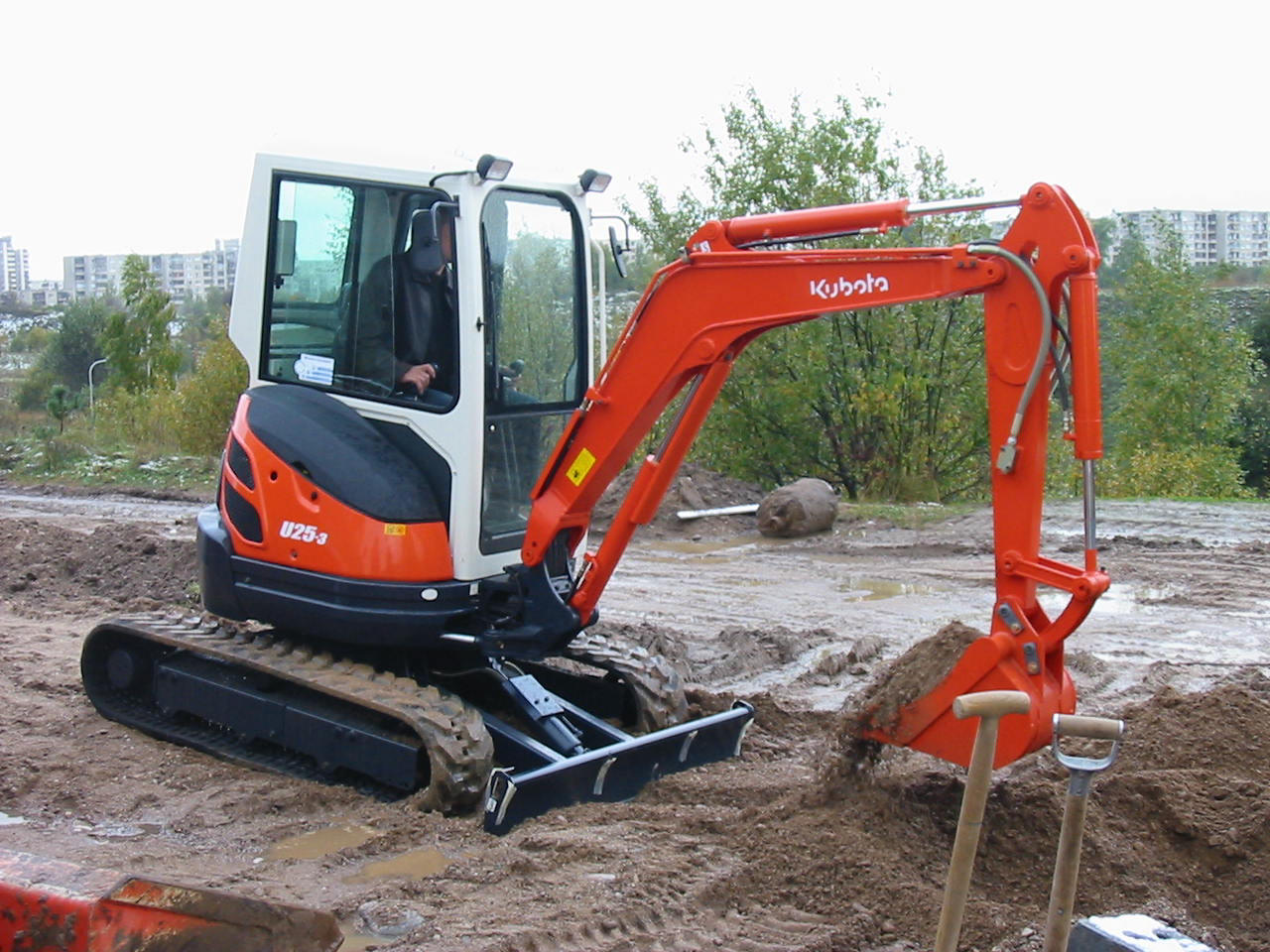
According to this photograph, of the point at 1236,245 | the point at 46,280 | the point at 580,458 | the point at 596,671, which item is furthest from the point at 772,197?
the point at 46,280

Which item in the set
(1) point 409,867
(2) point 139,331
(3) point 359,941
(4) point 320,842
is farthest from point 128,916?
(2) point 139,331

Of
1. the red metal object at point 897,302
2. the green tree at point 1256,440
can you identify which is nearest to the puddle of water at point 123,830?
the red metal object at point 897,302

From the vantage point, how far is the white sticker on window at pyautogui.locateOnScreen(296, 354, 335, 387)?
5.80 m

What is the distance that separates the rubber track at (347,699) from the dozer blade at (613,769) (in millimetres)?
186

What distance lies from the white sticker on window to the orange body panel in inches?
13.8

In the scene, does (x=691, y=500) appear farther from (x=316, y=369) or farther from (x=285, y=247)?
(x=285, y=247)

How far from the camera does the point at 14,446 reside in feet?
71.6

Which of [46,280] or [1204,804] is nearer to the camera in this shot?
[1204,804]

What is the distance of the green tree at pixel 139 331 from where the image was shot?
1277 inches

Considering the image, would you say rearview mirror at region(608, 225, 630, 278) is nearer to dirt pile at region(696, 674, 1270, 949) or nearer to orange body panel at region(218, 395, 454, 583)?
orange body panel at region(218, 395, 454, 583)

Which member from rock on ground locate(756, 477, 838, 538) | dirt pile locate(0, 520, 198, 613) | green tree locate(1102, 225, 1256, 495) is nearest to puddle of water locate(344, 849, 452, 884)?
dirt pile locate(0, 520, 198, 613)

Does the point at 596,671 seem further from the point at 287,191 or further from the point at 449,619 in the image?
the point at 287,191

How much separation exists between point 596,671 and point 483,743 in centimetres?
200

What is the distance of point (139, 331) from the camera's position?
3281 centimetres
